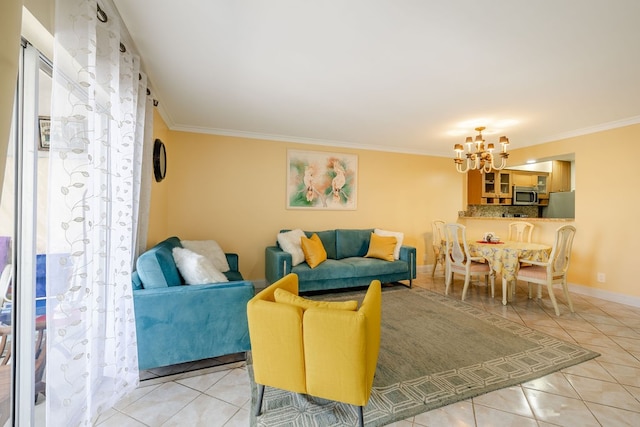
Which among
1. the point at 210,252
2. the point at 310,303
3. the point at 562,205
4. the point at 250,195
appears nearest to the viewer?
the point at 310,303

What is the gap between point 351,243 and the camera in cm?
454

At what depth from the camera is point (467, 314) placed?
3193 mm

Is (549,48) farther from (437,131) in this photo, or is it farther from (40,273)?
(40,273)

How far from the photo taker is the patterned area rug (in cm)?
166

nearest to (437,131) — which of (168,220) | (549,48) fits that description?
(549,48)

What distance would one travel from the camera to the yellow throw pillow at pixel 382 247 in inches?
169

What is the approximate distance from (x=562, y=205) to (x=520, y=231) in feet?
5.40

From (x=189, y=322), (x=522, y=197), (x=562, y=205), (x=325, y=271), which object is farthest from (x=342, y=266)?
(x=522, y=197)

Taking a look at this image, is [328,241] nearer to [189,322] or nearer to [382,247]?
[382,247]

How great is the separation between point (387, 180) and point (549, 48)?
325 cm

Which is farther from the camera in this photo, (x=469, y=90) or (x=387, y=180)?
(x=387, y=180)

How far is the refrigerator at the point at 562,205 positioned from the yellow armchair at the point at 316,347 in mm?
5553

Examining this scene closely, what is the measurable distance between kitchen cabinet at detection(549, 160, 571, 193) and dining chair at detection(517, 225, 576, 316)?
357 cm

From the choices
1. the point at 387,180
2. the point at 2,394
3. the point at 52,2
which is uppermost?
the point at 52,2
